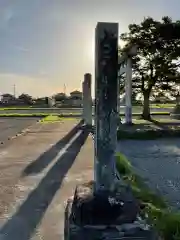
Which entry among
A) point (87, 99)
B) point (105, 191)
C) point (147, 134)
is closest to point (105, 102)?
point (105, 191)

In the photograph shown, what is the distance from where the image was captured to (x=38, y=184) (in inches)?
266

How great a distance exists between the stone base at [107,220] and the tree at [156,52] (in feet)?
65.3

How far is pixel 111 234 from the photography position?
113 inches

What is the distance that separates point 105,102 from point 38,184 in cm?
365

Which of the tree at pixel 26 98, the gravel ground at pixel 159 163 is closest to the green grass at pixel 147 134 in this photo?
the gravel ground at pixel 159 163

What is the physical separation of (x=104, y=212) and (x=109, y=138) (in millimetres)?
710

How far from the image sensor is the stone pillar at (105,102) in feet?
11.0

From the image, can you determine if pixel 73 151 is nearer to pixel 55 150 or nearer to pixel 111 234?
pixel 55 150

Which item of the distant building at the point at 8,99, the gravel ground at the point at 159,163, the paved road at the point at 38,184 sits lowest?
the gravel ground at the point at 159,163

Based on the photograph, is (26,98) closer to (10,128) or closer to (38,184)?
(10,128)

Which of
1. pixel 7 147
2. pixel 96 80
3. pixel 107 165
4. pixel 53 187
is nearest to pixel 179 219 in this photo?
pixel 107 165

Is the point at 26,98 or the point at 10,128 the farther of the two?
the point at 26,98

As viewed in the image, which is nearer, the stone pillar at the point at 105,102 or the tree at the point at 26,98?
the stone pillar at the point at 105,102

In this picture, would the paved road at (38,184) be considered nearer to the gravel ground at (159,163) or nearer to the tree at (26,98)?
the gravel ground at (159,163)
